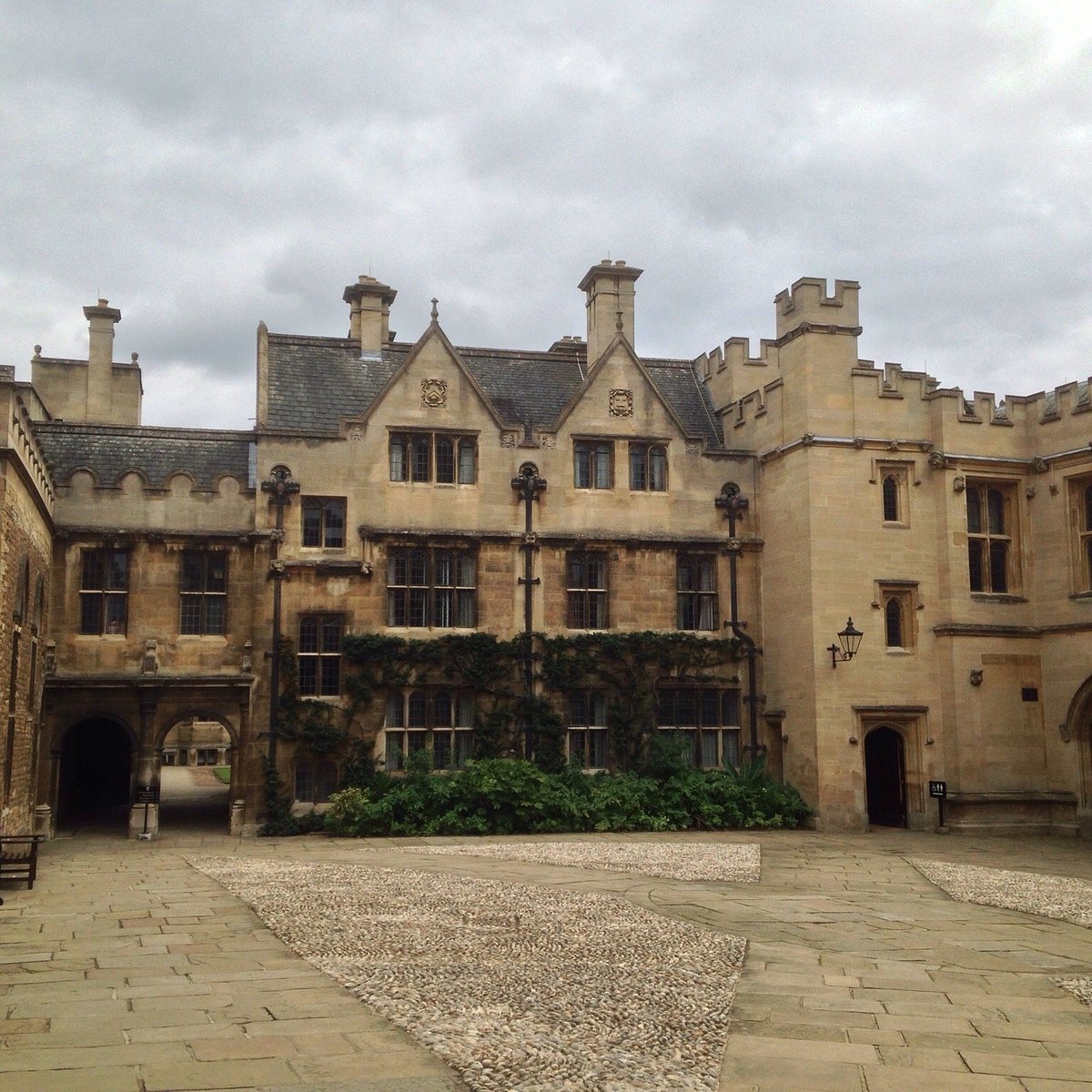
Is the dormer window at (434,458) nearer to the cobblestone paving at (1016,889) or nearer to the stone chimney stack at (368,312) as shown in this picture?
the stone chimney stack at (368,312)

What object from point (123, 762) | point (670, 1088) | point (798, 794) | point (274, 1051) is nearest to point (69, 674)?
point (123, 762)

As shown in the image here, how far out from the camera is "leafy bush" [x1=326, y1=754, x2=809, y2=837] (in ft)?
76.2

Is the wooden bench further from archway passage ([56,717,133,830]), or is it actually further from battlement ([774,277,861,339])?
battlement ([774,277,861,339])

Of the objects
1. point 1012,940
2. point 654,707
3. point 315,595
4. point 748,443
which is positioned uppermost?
point 748,443

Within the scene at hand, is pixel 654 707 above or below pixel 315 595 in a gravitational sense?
below

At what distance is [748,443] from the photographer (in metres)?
28.2

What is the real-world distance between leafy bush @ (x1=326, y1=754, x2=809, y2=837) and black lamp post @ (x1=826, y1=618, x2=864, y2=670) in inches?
115

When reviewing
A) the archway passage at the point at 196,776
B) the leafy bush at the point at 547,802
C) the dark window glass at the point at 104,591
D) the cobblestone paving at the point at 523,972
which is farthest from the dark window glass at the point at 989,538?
the dark window glass at the point at 104,591

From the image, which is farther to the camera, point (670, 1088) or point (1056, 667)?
point (1056, 667)

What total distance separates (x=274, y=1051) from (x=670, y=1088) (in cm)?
265

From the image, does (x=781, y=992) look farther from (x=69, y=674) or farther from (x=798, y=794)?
(x=69, y=674)

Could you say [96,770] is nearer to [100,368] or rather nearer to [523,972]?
[100,368]

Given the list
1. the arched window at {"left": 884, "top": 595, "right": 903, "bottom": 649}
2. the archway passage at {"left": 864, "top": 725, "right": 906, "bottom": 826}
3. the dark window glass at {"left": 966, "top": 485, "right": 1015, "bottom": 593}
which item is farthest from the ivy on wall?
the dark window glass at {"left": 966, "top": 485, "right": 1015, "bottom": 593}

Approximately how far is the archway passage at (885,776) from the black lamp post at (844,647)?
6.16 feet
